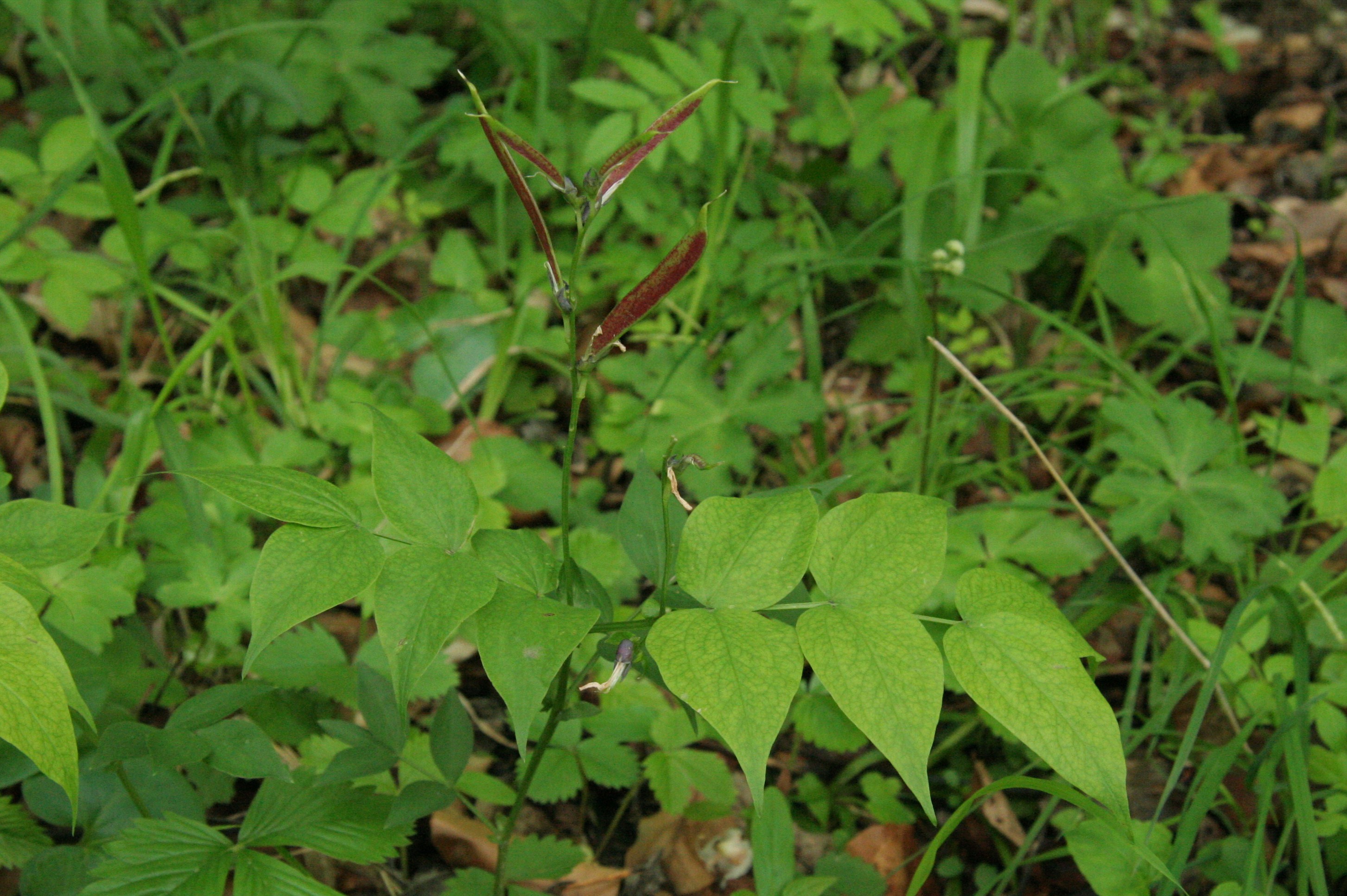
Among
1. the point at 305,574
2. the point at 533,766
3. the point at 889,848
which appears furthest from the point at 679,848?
the point at 305,574

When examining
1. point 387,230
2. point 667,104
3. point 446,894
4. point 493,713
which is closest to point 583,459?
point 493,713

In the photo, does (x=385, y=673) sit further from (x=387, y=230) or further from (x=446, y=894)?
(x=387, y=230)

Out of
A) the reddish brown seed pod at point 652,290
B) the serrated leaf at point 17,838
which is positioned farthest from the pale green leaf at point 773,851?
the serrated leaf at point 17,838

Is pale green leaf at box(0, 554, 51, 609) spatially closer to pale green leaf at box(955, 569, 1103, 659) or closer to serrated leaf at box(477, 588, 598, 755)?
serrated leaf at box(477, 588, 598, 755)

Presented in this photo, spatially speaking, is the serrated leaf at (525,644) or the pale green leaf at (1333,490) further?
the pale green leaf at (1333,490)

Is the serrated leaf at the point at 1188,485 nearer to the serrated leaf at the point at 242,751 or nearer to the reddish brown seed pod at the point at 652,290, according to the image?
the reddish brown seed pod at the point at 652,290

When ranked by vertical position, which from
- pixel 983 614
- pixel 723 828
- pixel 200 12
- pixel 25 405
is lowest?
pixel 723 828
